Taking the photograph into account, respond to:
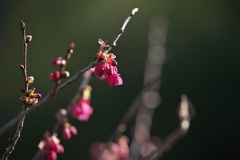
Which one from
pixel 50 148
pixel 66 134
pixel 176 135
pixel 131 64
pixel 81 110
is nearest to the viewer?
pixel 176 135

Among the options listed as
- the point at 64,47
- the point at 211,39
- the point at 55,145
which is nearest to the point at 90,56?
the point at 64,47

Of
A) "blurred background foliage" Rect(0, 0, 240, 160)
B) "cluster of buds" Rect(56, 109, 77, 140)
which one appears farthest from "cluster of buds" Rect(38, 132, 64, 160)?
"blurred background foliage" Rect(0, 0, 240, 160)

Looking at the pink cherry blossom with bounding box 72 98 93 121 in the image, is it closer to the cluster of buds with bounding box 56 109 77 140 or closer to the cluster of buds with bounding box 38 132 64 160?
the cluster of buds with bounding box 56 109 77 140

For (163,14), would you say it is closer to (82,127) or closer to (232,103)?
(232,103)

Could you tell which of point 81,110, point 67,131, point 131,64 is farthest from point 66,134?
point 131,64

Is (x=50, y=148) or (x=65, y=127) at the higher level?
(x=65, y=127)

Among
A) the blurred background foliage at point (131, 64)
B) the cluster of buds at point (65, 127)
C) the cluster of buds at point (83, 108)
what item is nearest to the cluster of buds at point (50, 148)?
the cluster of buds at point (65, 127)

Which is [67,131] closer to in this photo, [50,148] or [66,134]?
[66,134]

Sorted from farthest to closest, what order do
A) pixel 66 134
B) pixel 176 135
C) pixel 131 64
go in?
1. pixel 131 64
2. pixel 66 134
3. pixel 176 135

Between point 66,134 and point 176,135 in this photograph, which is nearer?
point 176,135
